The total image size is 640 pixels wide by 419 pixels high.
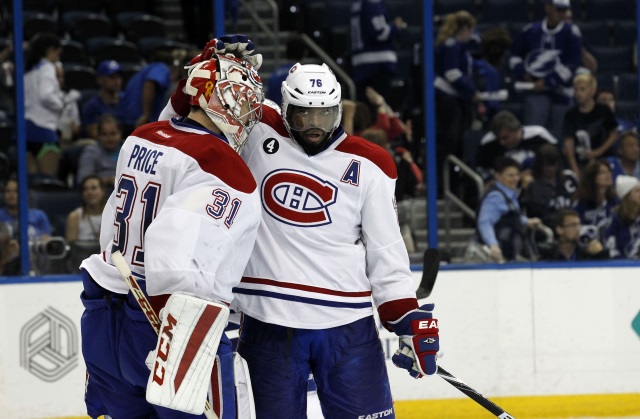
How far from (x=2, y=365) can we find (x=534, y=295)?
7.03 feet

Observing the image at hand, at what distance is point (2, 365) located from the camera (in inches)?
190

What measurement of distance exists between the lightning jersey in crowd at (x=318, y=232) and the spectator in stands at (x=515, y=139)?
6.34ft

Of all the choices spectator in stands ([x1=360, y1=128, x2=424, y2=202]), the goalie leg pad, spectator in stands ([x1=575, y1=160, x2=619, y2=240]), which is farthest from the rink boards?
the goalie leg pad

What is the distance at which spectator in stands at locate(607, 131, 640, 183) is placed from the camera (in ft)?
17.6

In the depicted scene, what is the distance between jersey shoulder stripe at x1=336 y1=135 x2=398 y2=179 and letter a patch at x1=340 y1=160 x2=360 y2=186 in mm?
39


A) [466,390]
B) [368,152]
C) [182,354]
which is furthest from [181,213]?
[466,390]

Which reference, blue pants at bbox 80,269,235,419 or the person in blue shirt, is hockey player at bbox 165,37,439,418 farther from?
the person in blue shirt

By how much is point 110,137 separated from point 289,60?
32.2 inches

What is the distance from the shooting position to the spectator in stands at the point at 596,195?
535 centimetres

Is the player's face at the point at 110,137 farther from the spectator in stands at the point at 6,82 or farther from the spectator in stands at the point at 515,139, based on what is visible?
the spectator in stands at the point at 515,139

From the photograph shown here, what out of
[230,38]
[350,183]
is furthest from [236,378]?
[230,38]

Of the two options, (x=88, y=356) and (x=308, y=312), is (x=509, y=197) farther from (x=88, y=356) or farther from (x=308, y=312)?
(x=88, y=356)

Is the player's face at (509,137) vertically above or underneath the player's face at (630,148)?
above

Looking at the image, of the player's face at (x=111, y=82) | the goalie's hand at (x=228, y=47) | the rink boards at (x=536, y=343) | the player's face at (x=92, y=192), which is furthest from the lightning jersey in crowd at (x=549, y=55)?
the goalie's hand at (x=228, y=47)
